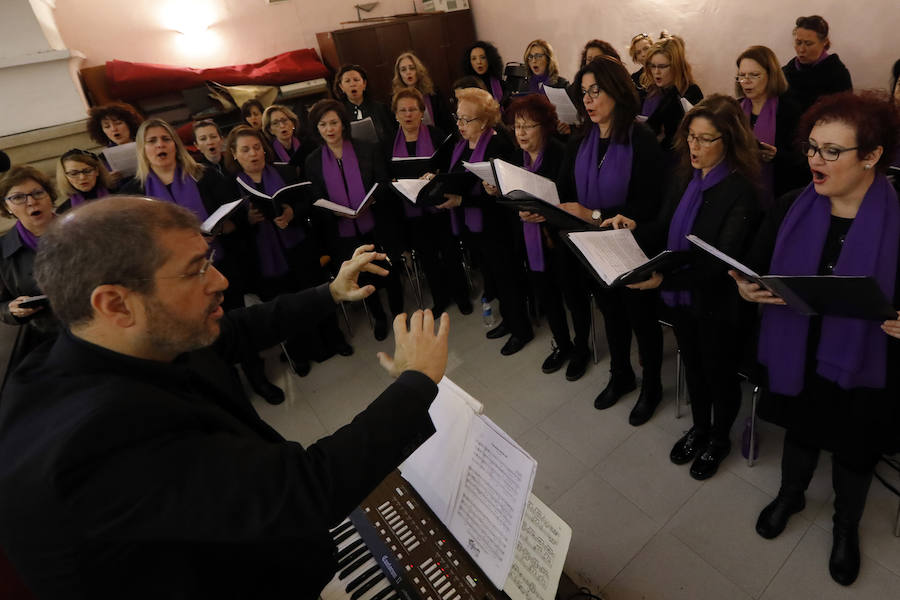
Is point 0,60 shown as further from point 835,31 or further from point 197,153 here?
point 835,31

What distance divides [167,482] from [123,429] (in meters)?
0.11

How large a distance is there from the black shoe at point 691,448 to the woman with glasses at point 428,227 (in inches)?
81.6

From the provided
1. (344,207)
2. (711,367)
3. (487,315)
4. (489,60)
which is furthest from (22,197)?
(489,60)

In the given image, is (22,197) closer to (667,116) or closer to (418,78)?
(418,78)

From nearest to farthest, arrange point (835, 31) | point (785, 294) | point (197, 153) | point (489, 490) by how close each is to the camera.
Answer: point (489, 490), point (785, 294), point (835, 31), point (197, 153)

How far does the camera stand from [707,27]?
5.07m

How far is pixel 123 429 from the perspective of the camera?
792 mm

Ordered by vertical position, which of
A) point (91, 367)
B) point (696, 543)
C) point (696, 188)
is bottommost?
point (696, 543)

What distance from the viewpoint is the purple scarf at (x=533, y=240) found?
298 cm

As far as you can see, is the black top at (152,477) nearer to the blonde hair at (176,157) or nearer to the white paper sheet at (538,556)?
the white paper sheet at (538,556)

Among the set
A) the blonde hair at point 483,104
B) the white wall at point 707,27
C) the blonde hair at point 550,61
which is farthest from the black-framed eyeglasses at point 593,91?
the white wall at point 707,27

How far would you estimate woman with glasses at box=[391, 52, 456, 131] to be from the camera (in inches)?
184

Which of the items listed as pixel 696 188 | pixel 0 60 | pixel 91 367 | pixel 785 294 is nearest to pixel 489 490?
pixel 91 367

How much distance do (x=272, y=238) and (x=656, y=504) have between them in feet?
9.26
